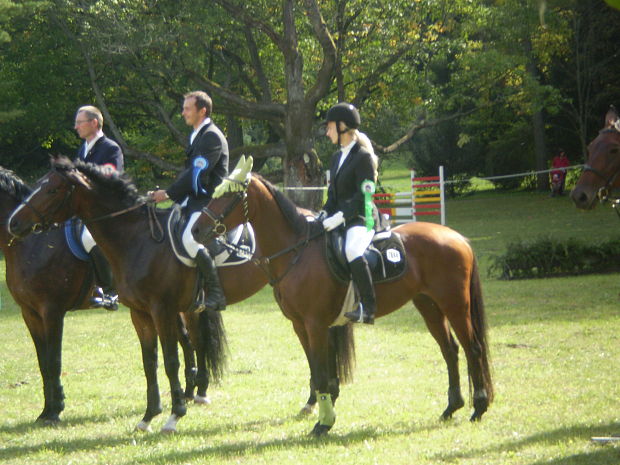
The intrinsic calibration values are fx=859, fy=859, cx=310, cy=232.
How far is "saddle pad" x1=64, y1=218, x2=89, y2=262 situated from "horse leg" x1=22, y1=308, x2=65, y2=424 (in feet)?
2.03

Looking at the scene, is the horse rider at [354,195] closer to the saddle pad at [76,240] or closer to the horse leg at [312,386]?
the horse leg at [312,386]

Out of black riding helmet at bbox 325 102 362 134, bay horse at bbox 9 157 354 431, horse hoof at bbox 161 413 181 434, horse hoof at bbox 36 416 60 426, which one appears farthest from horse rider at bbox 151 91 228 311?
horse hoof at bbox 36 416 60 426

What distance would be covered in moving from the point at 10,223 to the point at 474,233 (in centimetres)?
2060

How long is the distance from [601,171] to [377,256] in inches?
82.0

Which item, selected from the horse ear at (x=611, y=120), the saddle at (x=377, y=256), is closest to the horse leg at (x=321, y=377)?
the saddle at (x=377, y=256)

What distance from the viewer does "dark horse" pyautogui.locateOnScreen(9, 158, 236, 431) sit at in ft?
25.2

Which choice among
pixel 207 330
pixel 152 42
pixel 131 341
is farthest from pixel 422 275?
pixel 152 42

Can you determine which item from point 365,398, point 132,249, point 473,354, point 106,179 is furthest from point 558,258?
point 106,179

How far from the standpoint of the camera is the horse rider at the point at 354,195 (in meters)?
7.32

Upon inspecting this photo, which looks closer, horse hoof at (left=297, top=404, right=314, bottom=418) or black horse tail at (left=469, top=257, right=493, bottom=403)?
black horse tail at (left=469, top=257, right=493, bottom=403)

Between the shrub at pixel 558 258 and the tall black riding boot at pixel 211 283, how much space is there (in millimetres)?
10372

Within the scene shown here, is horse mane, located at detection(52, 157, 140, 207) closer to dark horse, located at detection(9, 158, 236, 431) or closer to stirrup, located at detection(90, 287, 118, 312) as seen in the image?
dark horse, located at detection(9, 158, 236, 431)

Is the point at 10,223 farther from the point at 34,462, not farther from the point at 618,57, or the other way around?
the point at 618,57

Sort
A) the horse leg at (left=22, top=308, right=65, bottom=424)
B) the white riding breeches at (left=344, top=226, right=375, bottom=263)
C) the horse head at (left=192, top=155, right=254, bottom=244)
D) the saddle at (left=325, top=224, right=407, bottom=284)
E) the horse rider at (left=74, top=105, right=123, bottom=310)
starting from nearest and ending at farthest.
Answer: the horse head at (left=192, top=155, right=254, bottom=244) → the white riding breeches at (left=344, top=226, right=375, bottom=263) → the saddle at (left=325, top=224, right=407, bottom=284) → the horse leg at (left=22, top=308, right=65, bottom=424) → the horse rider at (left=74, top=105, right=123, bottom=310)
